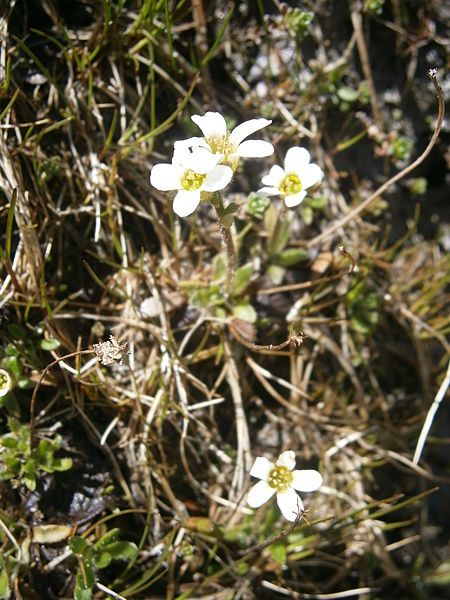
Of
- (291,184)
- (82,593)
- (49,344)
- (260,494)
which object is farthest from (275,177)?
(82,593)

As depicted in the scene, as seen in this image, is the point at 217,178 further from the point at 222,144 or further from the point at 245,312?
the point at 245,312

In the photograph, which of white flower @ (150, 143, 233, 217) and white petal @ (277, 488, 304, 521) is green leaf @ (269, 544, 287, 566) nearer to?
white petal @ (277, 488, 304, 521)

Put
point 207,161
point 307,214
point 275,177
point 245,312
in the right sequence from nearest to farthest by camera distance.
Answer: point 207,161, point 275,177, point 245,312, point 307,214

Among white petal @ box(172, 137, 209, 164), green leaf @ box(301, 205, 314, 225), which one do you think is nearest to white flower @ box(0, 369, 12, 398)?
white petal @ box(172, 137, 209, 164)

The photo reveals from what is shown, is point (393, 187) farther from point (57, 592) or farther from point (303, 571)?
point (57, 592)

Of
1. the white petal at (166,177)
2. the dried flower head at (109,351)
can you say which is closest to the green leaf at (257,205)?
the white petal at (166,177)
